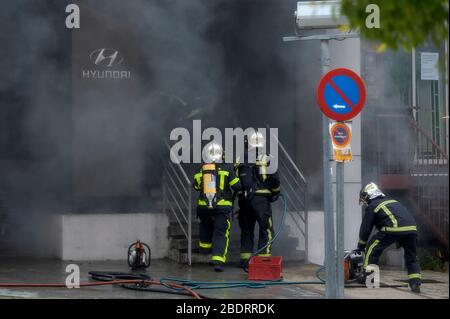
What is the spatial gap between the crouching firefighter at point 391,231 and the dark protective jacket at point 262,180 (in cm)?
136

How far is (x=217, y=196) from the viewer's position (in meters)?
10.7

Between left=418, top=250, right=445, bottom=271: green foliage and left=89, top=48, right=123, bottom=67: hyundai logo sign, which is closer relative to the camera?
left=89, top=48, right=123, bottom=67: hyundai logo sign

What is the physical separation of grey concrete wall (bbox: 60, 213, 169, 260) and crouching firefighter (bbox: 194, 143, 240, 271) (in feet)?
4.06

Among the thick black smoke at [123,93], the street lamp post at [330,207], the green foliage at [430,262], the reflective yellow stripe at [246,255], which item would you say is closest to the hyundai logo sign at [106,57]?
the thick black smoke at [123,93]

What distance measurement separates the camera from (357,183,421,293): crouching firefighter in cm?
982

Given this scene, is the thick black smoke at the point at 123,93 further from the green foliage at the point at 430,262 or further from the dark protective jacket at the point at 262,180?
the green foliage at the point at 430,262

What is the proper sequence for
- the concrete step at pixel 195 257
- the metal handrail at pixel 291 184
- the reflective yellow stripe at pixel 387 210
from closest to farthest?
the reflective yellow stripe at pixel 387 210 → the concrete step at pixel 195 257 → the metal handrail at pixel 291 184

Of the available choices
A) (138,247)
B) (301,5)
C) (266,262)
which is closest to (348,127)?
(301,5)

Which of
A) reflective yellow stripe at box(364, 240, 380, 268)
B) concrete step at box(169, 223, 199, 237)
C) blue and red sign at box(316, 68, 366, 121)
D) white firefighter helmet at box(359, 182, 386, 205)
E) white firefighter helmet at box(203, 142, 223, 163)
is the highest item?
blue and red sign at box(316, 68, 366, 121)

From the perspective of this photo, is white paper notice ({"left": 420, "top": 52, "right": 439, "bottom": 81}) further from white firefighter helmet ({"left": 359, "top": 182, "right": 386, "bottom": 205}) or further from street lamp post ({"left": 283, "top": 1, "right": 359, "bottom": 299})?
street lamp post ({"left": 283, "top": 1, "right": 359, "bottom": 299})

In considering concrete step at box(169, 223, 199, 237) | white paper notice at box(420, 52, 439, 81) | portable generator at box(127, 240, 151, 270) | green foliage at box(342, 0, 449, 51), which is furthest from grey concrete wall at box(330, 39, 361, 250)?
green foliage at box(342, 0, 449, 51)

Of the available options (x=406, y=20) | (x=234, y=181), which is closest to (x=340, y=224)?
(x=234, y=181)

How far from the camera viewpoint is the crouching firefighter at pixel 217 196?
1069cm

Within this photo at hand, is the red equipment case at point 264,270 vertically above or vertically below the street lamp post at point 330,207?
below
